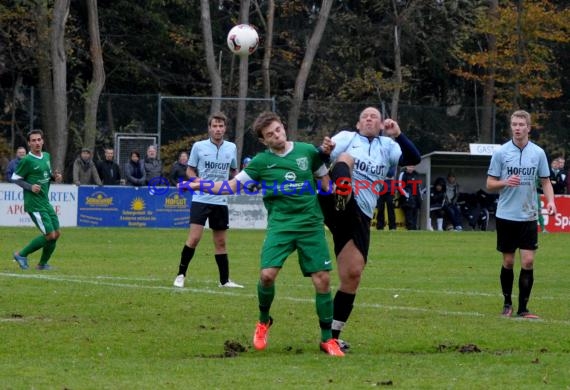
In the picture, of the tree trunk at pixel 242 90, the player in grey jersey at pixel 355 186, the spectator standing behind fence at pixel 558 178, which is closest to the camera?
the player in grey jersey at pixel 355 186

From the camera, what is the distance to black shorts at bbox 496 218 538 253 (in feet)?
39.6

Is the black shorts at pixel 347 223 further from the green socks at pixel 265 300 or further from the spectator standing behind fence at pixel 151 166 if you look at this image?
the spectator standing behind fence at pixel 151 166

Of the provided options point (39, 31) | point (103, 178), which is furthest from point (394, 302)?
point (39, 31)

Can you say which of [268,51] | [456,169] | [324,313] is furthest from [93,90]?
[324,313]

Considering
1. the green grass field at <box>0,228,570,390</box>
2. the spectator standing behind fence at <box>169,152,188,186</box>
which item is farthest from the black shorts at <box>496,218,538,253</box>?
the spectator standing behind fence at <box>169,152,188,186</box>

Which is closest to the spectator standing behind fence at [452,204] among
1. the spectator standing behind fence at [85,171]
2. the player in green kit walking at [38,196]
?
the spectator standing behind fence at [85,171]

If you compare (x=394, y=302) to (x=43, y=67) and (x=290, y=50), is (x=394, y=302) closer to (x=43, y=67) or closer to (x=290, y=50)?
(x=43, y=67)

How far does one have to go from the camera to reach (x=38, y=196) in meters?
16.8

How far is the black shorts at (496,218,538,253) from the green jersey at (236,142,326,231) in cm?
305

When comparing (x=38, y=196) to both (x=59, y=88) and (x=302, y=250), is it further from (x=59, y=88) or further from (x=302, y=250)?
(x=59, y=88)

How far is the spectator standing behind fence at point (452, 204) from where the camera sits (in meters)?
32.1

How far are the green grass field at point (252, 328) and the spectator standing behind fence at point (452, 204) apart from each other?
13.4 m

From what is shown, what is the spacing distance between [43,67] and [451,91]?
612 inches

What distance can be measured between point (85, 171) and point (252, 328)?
18.7 m
